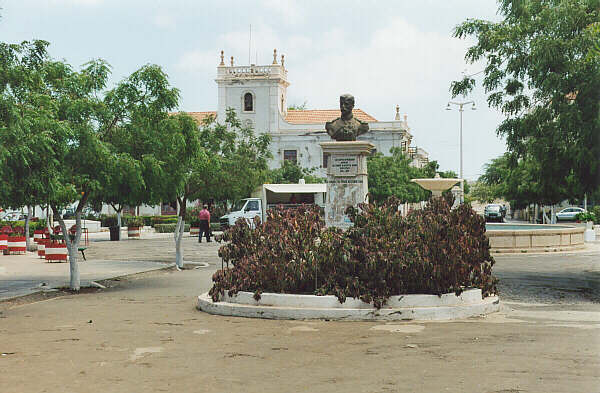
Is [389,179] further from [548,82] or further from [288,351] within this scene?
[288,351]

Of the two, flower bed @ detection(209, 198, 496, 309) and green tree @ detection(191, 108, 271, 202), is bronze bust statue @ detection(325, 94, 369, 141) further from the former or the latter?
flower bed @ detection(209, 198, 496, 309)

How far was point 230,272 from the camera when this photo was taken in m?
Answer: 11.7

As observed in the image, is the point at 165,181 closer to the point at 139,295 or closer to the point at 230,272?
the point at 139,295

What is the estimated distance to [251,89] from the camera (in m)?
69.0

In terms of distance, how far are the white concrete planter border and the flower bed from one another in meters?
0.12

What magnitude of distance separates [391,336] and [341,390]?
8.73 feet

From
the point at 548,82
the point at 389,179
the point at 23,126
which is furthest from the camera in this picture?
the point at 389,179

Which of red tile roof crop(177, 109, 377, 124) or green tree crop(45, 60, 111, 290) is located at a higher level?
red tile roof crop(177, 109, 377, 124)

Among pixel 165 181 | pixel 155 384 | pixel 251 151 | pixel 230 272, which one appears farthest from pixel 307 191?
pixel 155 384

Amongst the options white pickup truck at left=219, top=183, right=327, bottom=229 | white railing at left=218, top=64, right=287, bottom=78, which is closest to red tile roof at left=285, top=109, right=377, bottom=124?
white railing at left=218, top=64, right=287, bottom=78

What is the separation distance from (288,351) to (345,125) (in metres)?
10.6

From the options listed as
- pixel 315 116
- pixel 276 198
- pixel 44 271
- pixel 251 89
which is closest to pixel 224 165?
pixel 44 271

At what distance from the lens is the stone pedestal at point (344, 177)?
17.5m

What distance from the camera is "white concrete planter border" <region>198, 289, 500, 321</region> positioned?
10.3 metres
